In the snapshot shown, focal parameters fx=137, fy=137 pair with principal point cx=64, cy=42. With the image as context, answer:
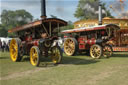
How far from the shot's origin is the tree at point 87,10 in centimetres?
3729

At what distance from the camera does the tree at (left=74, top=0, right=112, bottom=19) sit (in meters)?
37.3

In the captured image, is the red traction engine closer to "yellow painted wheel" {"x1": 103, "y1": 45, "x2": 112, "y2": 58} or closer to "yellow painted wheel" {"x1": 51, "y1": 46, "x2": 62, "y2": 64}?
"yellow painted wheel" {"x1": 51, "y1": 46, "x2": 62, "y2": 64}

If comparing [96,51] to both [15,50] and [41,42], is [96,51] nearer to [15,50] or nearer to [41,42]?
[41,42]

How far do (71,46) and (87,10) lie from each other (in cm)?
3209

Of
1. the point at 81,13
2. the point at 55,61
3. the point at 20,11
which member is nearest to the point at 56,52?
the point at 55,61

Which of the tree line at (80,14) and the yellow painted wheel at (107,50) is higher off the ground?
the tree line at (80,14)

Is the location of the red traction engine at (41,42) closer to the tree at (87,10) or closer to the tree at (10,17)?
the tree at (87,10)

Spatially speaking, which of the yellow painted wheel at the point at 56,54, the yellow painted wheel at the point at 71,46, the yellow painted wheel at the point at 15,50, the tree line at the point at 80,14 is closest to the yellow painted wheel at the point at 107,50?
the yellow painted wheel at the point at 71,46

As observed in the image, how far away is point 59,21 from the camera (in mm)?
6164

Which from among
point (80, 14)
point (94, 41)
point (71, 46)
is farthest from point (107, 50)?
point (80, 14)

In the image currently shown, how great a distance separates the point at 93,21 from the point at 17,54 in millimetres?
11711

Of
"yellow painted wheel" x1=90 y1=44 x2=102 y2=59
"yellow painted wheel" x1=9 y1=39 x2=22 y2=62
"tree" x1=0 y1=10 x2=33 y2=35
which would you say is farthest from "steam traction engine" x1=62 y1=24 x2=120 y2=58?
"tree" x1=0 y1=10 x2=33 y2=35

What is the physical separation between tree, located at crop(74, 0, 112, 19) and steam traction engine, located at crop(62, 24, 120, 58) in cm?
2835

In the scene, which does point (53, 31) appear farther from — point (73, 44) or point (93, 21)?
point (93, 21)
